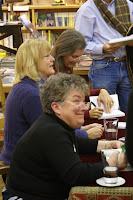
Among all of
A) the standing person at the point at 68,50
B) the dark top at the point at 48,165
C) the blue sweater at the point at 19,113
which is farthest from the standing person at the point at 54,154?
the standing person at the point at 68,50

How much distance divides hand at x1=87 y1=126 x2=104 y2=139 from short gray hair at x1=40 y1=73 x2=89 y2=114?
1.97 feet

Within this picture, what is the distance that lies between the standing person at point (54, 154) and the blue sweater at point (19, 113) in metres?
0.48

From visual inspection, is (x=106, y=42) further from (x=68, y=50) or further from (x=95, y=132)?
(x=95, y=132)

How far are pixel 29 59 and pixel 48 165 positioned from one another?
3.19 ft

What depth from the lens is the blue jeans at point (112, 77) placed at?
13.0ft

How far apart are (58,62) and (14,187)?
1.48m

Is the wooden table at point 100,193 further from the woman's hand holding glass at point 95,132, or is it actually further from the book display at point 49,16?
the book display at point 49,16

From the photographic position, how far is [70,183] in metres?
1.95

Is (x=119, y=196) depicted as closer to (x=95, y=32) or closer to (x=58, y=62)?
(x=58, y=62)

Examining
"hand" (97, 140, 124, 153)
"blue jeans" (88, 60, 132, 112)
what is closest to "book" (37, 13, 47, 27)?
"blue jeans" (88, 60, 132, 112)

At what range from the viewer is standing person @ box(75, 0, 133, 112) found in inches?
156

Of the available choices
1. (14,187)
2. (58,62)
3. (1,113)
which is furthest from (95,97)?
(14,187)

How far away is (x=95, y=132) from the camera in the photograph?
108 inches

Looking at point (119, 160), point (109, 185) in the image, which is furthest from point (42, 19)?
point (109, 185)
